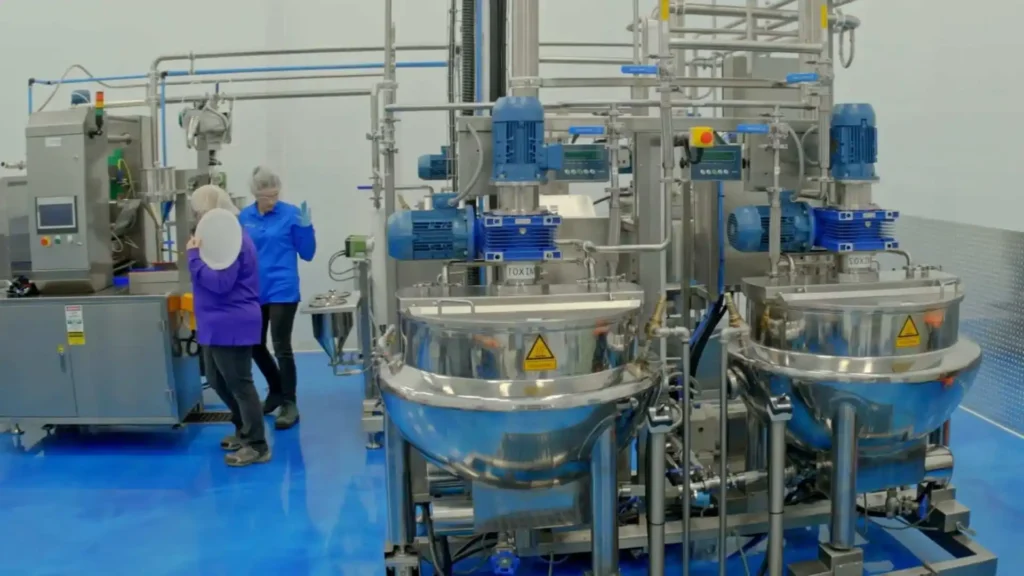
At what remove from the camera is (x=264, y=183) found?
4336 millimetres

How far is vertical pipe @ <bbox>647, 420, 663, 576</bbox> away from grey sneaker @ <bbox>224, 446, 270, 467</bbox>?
2181mm

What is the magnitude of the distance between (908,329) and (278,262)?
3015 millimetres

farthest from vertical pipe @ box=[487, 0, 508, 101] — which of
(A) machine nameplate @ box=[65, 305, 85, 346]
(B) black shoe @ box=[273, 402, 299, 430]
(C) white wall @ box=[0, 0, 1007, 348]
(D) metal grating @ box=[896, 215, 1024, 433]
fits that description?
(C) white wall @ box=[0, 0, 1007, 348]

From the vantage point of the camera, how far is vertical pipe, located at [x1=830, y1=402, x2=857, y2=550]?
246 cm

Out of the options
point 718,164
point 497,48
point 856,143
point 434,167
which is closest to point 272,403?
point 434,167

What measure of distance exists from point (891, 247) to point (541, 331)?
1301 millimetres

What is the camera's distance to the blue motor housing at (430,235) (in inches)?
102

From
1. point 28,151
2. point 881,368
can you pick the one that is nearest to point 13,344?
point 28,151

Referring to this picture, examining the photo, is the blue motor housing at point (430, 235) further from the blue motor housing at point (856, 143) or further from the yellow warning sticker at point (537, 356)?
the blue motor housing at point (856, 143)

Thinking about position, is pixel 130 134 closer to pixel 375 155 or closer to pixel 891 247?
pixel 375 155

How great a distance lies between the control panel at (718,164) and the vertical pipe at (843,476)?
2.73 feet

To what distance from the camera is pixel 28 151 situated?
4.16m

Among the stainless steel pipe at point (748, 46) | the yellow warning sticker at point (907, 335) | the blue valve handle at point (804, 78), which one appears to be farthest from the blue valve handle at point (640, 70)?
the yellow warning sticker at point (907, 335)

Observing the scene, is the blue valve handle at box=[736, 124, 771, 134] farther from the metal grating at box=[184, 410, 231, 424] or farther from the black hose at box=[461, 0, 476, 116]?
the metal grating at box=[184, 410, 231, 424]
